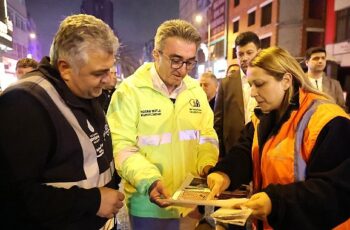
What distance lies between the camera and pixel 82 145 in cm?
145

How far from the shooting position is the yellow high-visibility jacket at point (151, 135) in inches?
81.6

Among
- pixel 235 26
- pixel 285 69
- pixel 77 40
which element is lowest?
pixel 285 69

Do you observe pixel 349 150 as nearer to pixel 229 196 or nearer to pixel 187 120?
pixel 229 196

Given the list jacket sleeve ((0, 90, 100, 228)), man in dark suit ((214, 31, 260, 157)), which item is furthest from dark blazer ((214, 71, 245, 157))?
jacket sleeve ((0, 90, 100, 228))

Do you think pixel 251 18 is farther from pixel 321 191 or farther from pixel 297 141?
pixel 321 191

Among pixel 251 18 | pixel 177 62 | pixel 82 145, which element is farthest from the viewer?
pixel 251 18

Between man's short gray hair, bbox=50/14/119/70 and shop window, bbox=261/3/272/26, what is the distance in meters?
16.7

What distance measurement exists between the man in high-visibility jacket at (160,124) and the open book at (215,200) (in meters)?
0.21

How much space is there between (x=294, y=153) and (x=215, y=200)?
45 centimetres

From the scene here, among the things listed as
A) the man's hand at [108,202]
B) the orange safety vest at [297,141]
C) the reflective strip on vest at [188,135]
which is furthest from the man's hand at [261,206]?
the reflective strip on vest at [188,135]

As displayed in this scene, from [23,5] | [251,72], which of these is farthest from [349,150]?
[23,5]

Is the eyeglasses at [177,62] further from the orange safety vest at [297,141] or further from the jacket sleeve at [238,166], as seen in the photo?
the orange safety vest at [297,141]

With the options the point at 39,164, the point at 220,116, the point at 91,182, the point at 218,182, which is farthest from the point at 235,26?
the point at 39,164

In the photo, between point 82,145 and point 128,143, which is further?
point 128,143
